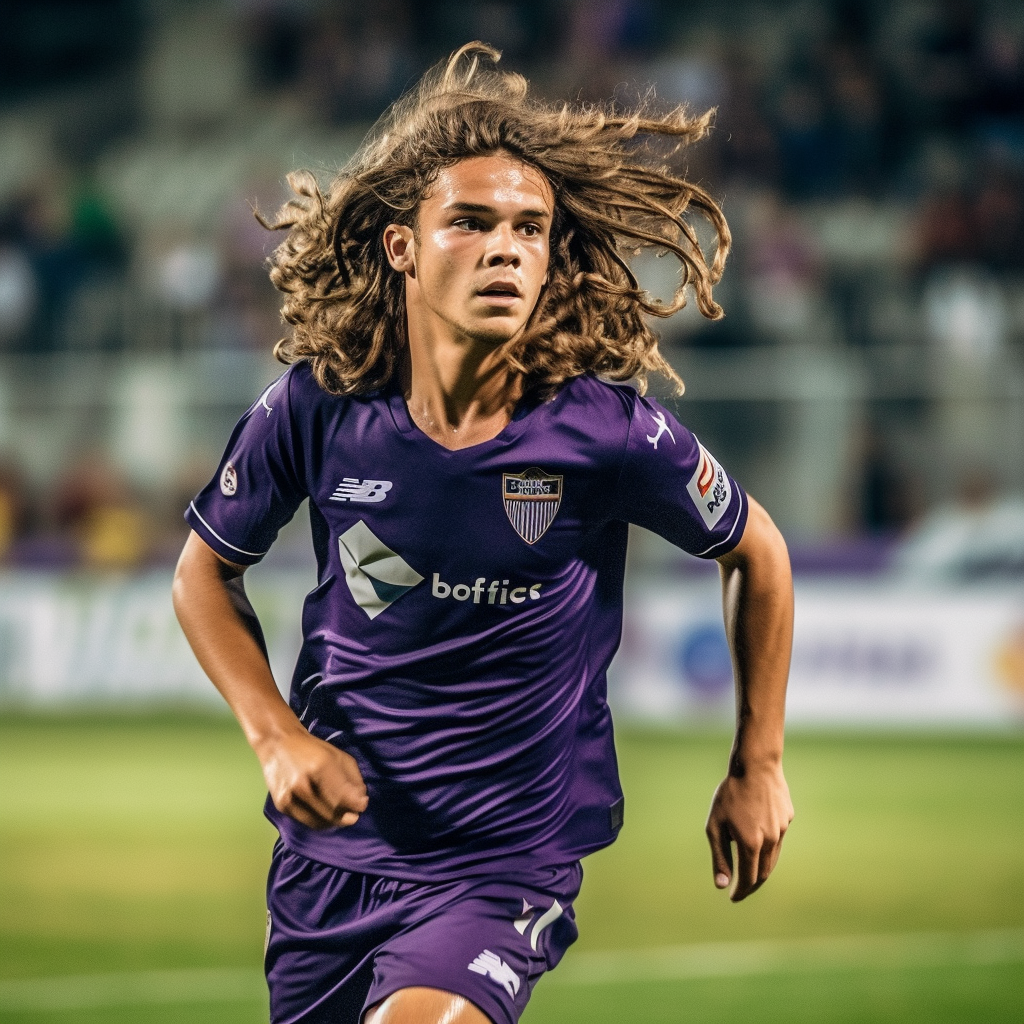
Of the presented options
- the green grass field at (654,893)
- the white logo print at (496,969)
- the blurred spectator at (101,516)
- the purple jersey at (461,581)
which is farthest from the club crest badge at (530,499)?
the blurred spectator at (101,516)

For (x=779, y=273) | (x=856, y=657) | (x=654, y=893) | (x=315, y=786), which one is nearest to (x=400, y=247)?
(x=315, y=786)

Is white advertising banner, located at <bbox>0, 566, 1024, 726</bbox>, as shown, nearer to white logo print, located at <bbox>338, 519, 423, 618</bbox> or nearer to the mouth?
white logo print, located at <bbox>338, 519, 423, 618</bbox>

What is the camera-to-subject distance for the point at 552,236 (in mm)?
3611

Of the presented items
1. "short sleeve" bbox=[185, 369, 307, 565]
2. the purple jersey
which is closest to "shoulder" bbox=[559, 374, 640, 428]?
the purple jersey

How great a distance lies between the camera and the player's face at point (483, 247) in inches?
128

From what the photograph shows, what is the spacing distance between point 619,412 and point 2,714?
11.4 m

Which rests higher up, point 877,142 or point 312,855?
point 877,142

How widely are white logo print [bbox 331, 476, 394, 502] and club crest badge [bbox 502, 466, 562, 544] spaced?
224mm

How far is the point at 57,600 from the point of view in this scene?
1400 cm

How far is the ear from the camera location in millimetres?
3510

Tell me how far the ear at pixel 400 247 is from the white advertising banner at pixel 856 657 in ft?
31.8

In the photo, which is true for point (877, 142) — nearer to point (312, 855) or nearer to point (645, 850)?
point (645, 850)

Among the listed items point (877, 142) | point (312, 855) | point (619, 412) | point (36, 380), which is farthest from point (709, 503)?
point (877, 142)

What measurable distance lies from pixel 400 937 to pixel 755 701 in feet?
2.74
